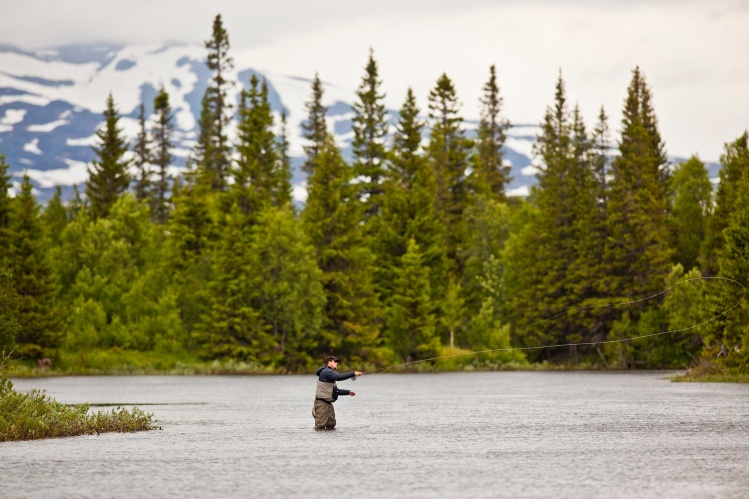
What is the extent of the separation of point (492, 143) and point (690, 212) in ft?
121

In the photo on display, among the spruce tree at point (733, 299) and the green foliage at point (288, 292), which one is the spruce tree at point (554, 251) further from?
the spruce tree at point (733, 299)

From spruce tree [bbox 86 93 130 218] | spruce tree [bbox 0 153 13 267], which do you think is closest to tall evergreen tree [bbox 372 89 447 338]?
spruce tree [bbox 86 93 130 218]

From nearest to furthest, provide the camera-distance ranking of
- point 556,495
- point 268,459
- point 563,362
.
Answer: point 556,495 → point 268,459 → point 563,362

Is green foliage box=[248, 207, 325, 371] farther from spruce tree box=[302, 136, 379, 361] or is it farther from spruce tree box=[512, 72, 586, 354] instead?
spruce tree box=[512, 72, 586, 354]

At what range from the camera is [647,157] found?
9769cm

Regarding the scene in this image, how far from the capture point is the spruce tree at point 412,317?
3703 inches

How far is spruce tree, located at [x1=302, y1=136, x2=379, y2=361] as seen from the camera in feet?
301

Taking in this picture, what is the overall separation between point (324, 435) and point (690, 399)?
21058 millimetres

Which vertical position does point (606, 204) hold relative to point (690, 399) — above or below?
above

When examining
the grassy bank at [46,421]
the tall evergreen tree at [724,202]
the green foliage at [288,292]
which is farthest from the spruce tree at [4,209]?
the grassy bank at [46,421]

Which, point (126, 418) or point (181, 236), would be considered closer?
point (126, 418)

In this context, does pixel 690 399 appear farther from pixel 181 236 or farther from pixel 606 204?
pixel 181 236

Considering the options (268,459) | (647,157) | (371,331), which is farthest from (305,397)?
(647,157)

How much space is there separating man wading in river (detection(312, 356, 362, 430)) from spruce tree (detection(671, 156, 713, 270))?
247 feet
